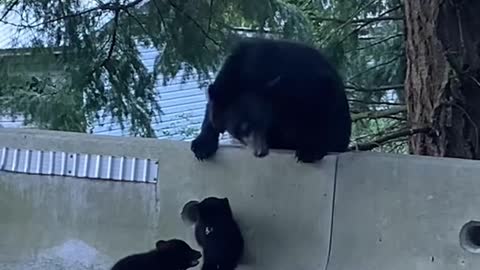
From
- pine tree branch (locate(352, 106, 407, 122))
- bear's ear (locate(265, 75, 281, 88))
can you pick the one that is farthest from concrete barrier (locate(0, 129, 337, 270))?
pine tree branch (locate(352, 106, 407, 122))

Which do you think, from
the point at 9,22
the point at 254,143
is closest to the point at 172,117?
the point at 9,22

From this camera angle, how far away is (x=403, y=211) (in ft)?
11.7

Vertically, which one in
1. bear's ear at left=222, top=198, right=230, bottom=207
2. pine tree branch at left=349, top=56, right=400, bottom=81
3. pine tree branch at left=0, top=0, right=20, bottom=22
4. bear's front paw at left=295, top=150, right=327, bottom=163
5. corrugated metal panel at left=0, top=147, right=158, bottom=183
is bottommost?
bear's ear at left=222, top=198, right=230, bottom=207

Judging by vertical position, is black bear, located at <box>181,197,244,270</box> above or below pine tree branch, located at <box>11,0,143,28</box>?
below

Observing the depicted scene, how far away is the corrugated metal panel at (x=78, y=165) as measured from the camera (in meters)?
4.07

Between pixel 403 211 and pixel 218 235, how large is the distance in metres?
0.81

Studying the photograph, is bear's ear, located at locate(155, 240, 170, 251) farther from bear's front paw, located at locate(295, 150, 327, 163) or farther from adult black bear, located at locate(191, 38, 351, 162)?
bear's front paw, located at locate(295, 150, 327, 163)

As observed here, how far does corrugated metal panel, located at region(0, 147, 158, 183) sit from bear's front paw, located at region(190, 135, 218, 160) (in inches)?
8.7

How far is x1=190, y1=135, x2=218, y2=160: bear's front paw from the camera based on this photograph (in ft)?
12.9

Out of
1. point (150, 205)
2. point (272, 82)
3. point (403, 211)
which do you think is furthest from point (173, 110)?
point (403, 211)

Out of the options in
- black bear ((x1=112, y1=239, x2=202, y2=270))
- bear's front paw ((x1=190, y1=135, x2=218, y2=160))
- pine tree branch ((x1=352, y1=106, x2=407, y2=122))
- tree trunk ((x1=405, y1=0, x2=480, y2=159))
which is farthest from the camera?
pine tree branch ((x1=352, y1=106, x2=407, y2=122))

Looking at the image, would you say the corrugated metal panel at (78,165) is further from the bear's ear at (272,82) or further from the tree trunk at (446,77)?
the tree trunk at (446,77)

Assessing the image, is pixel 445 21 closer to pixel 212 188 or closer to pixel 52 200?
pixel 212 188

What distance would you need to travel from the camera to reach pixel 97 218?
13.5ft
